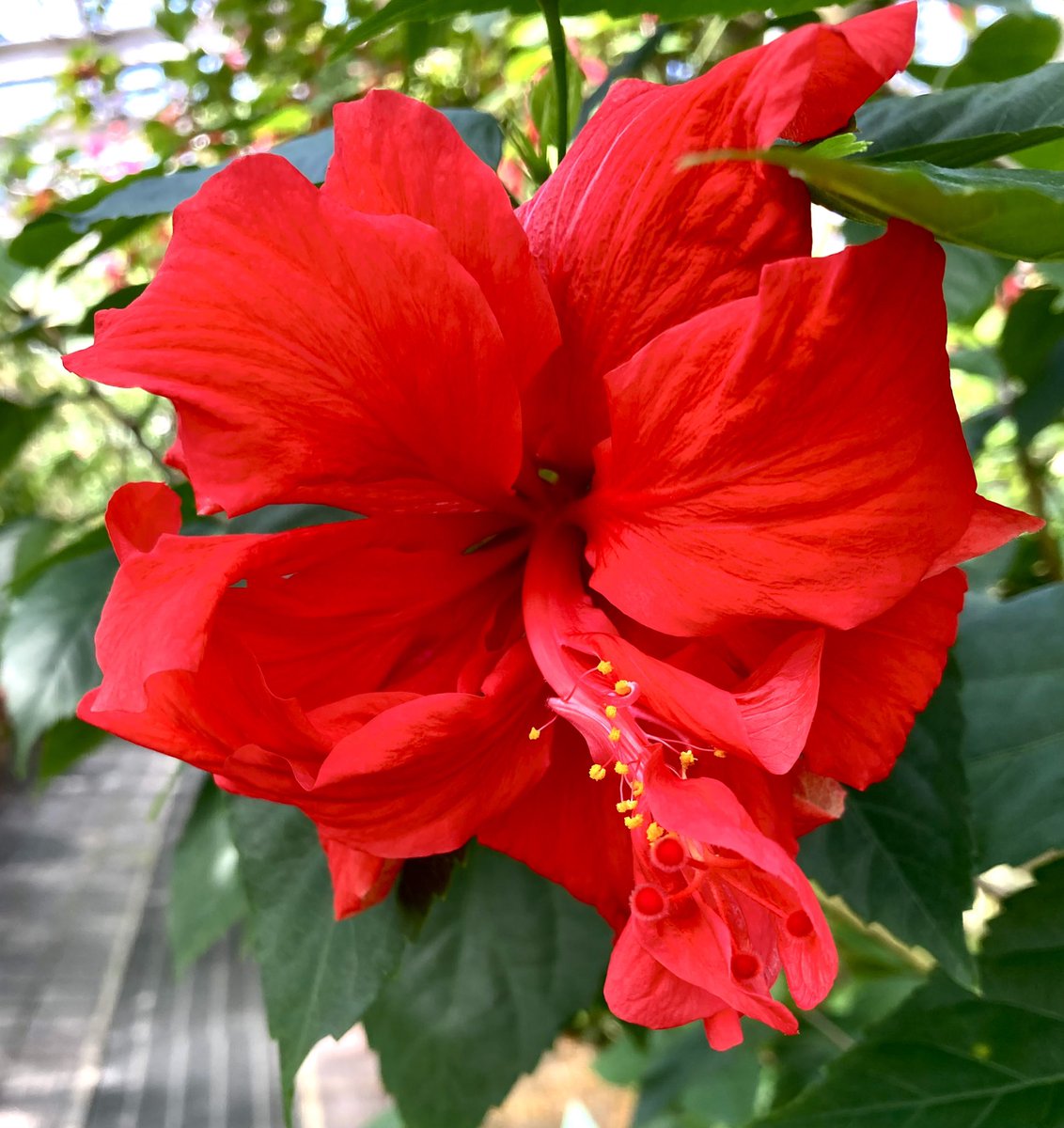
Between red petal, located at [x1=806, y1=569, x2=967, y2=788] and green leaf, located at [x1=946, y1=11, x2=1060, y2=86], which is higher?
green leaf, located at [x1=946, y1=11, x2=1060, y2=86]

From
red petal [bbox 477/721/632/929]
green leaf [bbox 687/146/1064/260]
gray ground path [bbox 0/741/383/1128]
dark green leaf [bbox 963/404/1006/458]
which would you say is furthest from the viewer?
gray ground path [bbox 0/741/383/1128]

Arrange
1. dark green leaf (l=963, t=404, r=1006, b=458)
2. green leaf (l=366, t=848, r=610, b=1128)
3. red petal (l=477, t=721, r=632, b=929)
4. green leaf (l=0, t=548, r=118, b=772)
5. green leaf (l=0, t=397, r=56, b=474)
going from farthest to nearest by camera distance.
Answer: green leaf (l=0, t=397, r=56, b=474)
dark green leaf (l=963, t=404, r=1006, b=458)
green leaf (l=0, t=548, r=118, b=772)
green leaf (l=366, t=848, r=610, b=1128)
red petal (l=477, t=721, r=632, b=929)

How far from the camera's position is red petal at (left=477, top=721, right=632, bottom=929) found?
13.5 inches

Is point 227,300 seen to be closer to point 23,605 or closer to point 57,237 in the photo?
point 57,237

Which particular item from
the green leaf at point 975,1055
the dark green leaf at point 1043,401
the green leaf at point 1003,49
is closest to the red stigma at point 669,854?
the green leaf at point 975,1055

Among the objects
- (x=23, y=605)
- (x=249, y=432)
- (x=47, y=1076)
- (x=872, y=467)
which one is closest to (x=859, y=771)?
(x=872, y=467)

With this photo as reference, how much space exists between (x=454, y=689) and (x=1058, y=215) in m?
0.22

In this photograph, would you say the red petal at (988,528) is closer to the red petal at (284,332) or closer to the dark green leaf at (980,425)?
the red petal at (284,332)

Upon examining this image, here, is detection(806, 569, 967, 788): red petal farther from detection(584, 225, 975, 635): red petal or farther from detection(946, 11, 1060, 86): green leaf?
detection(946, 11, 1060, 86): green leaf

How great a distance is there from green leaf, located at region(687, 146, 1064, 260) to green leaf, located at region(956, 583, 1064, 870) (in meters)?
0.29

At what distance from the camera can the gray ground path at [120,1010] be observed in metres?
2.04

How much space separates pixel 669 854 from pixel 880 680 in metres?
0.08

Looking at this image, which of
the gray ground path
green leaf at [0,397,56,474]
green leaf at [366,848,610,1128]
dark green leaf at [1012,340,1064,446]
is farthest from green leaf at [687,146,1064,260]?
the gray ground path

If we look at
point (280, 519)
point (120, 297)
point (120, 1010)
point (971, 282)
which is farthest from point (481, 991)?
point (120, 1010)
